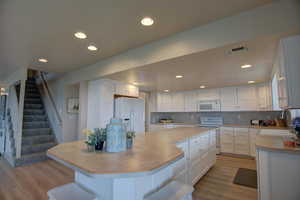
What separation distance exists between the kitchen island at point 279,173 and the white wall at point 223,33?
50.3 inches

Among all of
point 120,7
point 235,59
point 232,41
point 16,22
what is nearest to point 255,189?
point 235,59

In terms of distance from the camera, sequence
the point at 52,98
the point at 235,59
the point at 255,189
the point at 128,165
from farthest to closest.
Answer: the point at 52,98, the point at 255,189, the point at 235,59, the point at 128,165

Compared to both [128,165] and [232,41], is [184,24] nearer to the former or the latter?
[232,41]

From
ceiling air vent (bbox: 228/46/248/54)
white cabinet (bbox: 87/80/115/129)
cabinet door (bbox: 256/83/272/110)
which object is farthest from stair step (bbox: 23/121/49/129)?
cabinet door (bbox: 256/83/272/110)

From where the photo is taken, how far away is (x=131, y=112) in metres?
4.04

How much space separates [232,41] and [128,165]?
173 cm

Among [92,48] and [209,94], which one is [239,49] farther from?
[209,94]

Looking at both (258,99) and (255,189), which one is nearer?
(255,189)

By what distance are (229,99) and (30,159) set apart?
574cm

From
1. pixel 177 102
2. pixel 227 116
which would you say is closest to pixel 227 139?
pixel 227 116

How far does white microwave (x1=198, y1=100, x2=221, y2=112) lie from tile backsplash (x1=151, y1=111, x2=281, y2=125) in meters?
0.46

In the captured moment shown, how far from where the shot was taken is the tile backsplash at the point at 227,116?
4605mm

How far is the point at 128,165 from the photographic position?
3.46 ft

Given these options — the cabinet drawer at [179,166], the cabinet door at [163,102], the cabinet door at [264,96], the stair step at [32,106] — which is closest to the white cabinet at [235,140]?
the cabinet door at [264,96]
